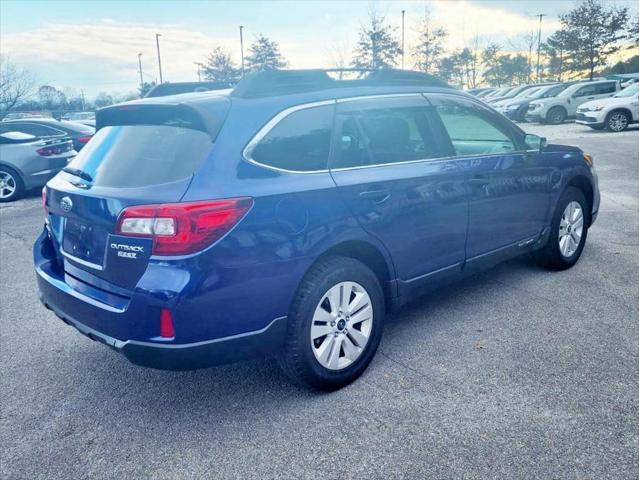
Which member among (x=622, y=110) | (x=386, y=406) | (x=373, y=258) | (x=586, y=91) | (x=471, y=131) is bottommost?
(x=386, y=406)

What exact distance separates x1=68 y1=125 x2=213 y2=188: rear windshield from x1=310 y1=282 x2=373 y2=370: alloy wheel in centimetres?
103

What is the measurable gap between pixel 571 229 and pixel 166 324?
4010 mm

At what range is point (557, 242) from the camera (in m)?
4.96

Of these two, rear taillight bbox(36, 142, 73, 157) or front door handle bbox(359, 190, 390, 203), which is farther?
rear taillight bbox(36, 142, 73, 157)

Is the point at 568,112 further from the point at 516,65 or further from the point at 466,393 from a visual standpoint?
the point at 516,65

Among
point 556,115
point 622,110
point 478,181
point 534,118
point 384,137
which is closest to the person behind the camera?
point 384,137

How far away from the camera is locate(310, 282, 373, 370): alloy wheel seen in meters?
3.05

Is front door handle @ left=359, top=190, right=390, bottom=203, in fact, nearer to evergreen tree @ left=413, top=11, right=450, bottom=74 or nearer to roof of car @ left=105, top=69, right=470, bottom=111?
roof of car @ left=105, top=69, right=470, bottom=111

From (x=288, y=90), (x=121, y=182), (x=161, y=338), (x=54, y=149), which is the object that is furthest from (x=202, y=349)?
(x=54, y=149)

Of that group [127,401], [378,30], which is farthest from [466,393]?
[378,30]

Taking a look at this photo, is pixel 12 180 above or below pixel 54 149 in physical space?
below

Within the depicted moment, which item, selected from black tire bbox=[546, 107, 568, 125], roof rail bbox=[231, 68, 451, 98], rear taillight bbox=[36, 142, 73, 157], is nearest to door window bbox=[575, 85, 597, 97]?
black tire bbox=[546, 107, 568, 125]

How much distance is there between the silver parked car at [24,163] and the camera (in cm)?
1044

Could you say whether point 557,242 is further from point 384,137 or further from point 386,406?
point 386,406
